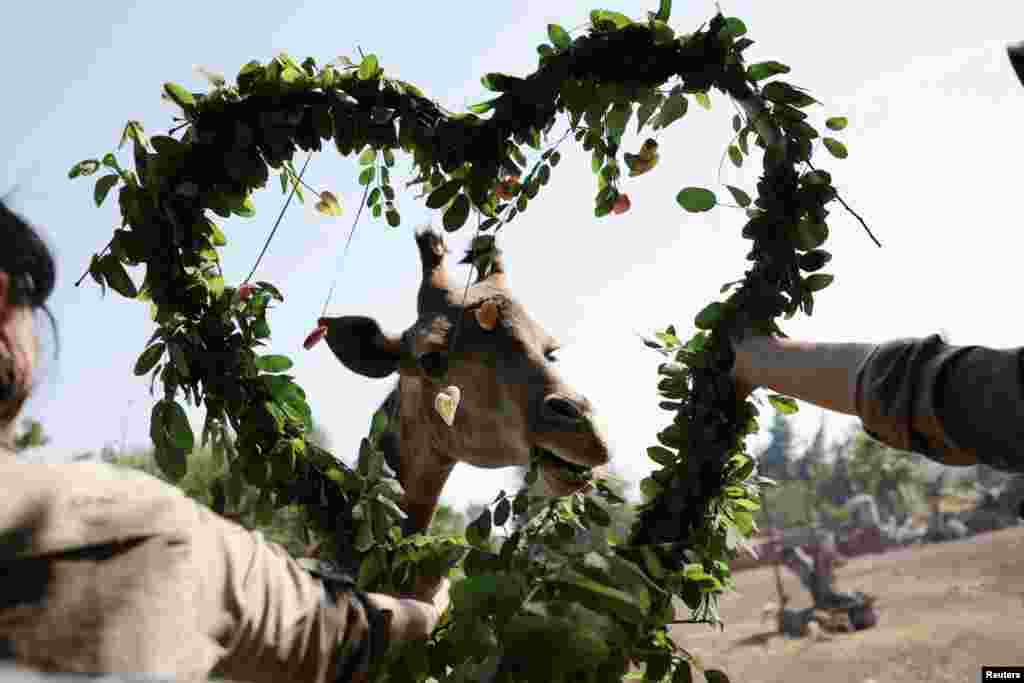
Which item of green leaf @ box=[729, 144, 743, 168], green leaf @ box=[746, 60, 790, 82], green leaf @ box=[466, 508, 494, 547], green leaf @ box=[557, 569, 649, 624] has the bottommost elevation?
green leaf @ box=[557, 569, 649, 624]

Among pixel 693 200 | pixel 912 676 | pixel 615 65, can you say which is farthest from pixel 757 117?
pixel 912 676

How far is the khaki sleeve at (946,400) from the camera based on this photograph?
1.63 metres

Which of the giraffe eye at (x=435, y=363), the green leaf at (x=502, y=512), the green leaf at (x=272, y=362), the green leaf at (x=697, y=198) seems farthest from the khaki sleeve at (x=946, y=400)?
the giraffe eye at (x=435, y=363)

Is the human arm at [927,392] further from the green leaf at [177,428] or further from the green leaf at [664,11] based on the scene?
the green leaf at [177,428]

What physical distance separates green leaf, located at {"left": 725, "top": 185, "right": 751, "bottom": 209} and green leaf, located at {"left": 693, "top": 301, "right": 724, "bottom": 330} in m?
0.30

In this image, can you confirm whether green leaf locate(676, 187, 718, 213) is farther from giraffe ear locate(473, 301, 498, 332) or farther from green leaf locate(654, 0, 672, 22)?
giraffe ear locate(473, 301, 498, 332)

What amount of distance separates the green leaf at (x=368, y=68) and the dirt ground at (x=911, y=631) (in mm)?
5384

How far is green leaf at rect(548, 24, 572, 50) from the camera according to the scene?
2.65 metres

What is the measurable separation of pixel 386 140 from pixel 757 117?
1.20 m

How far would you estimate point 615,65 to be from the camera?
262 centimetres

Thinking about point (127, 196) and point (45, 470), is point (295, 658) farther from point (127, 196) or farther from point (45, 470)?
point (127, 196)

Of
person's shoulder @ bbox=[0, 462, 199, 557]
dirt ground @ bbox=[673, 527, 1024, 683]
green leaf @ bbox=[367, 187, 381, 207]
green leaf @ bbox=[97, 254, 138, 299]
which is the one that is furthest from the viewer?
dirt ground @ bbox=[673, 527, 1024, 683]

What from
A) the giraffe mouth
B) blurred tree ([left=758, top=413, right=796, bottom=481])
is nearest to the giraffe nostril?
the giraffe mouth

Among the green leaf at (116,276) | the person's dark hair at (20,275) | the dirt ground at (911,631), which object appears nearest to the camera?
the person's dark hair at (20,275)
